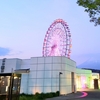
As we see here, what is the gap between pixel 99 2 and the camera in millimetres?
7707

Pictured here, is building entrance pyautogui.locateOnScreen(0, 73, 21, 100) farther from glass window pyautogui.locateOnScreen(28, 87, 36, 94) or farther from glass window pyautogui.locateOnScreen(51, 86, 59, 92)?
glass window pyautogui.locateOnScreen(28, 87, 36, 94)

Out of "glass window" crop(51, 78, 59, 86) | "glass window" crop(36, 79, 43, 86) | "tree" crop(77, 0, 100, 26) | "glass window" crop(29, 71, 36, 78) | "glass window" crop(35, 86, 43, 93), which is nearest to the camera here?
"tree" crop(77, 0, 100, 26)

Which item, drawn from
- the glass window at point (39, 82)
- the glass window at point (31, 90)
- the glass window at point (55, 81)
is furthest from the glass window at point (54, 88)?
the glass window at point (31, 90)

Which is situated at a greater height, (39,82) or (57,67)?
(57,67)

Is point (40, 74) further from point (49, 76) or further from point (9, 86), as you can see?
point (9, 86)

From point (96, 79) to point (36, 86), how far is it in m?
25.0

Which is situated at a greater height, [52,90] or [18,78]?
[18,78]

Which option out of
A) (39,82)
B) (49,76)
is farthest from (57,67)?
(39,82)

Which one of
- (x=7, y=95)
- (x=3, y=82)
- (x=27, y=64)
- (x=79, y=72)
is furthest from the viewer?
(x=79, y=72)

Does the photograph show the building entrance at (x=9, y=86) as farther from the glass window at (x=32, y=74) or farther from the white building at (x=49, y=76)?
the glass window at (x=32, y=74)

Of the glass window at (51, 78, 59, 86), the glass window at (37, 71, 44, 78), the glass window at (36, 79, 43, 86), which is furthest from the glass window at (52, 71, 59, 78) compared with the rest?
the glass window at (36, 79, 43, 86)

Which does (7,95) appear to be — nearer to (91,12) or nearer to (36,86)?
(91,12)

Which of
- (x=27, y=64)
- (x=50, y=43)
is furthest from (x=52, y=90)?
(x=27, y=64)

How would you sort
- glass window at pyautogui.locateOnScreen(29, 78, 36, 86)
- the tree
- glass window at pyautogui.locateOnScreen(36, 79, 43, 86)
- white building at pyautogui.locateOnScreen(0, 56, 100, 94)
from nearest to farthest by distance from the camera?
the tree → white building at pyautogui.locateOnScreen(0, 56, 100, 94) → glass window at pyautogui.locateOnScreen(36, 79, 43, 86) → glass window at pyautogui.locateOnScreen(29, 78, 36, 86)
